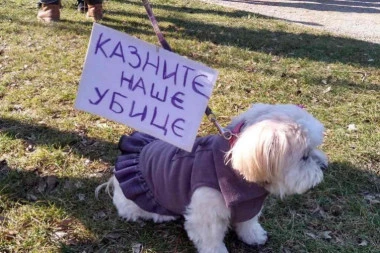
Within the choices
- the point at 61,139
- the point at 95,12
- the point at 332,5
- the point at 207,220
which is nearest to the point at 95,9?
the point at 95,12

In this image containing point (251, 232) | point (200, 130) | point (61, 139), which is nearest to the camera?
point (251, 232)

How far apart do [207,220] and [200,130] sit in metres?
1.63

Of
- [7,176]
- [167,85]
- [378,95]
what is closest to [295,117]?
[167,85]

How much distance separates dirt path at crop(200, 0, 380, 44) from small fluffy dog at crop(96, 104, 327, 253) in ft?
18.4

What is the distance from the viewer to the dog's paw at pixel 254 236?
2756 mm

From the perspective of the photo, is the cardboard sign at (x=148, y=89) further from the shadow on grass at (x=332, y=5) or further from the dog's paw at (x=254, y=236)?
the shadow on grass at (x=332, y=5)

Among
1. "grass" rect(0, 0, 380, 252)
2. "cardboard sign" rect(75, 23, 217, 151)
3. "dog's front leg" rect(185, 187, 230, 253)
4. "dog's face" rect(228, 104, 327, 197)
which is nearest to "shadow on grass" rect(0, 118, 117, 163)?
"grass" rect(0, 0, 380, 252)

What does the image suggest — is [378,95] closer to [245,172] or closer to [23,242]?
[245,172]

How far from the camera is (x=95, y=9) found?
6.84 metres

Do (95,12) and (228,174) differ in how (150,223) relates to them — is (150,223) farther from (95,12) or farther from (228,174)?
(95,12)

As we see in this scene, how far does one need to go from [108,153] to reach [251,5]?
21.9 ft

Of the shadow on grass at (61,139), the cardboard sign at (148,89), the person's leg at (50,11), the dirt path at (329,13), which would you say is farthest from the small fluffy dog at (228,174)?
the dirt path at (329,13)

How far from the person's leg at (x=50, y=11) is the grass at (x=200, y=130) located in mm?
138

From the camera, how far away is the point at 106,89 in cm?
220
